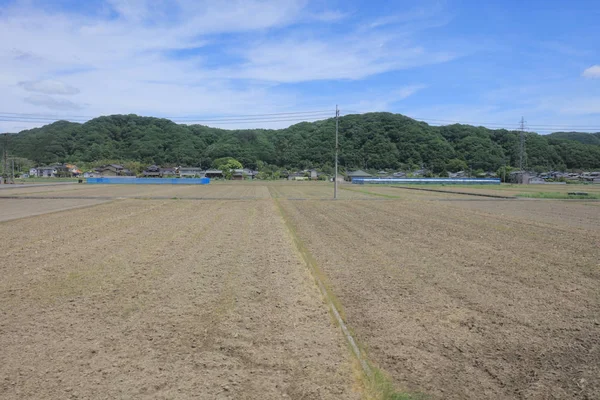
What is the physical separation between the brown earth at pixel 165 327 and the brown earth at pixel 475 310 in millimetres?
682

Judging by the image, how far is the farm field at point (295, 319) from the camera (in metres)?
3.79

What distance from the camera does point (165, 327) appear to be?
16.7 feet

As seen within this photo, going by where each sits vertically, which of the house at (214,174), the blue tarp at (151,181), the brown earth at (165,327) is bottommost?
the blue tarp at (151,181)

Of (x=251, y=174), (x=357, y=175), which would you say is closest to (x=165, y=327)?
(x=357, y=175)

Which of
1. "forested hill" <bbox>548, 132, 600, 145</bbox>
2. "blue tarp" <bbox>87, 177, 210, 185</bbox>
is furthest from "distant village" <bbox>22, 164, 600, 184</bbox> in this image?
"blue tarp" <bbox>87, 177, 210, 185</bbox>

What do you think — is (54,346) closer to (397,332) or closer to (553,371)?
(397,332)

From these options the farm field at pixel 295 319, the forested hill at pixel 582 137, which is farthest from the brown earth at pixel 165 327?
the forested hill at pixel 582 137

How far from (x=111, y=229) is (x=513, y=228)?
13.3 m

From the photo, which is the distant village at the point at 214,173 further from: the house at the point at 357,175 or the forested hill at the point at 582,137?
the forested hill at the point at 582,137

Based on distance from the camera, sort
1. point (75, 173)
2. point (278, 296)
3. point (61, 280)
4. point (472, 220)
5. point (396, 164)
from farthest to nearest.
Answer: point (396, 164) < point (75, 173) < point (472, 220) < point (61, 280) < point (278, 296)

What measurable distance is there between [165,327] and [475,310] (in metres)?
3.99

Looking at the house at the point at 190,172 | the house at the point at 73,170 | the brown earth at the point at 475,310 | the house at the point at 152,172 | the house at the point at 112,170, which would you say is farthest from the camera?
the house at the point at 190,172

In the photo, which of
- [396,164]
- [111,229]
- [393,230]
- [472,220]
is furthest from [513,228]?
[396,164]

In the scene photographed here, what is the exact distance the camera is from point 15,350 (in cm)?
441
